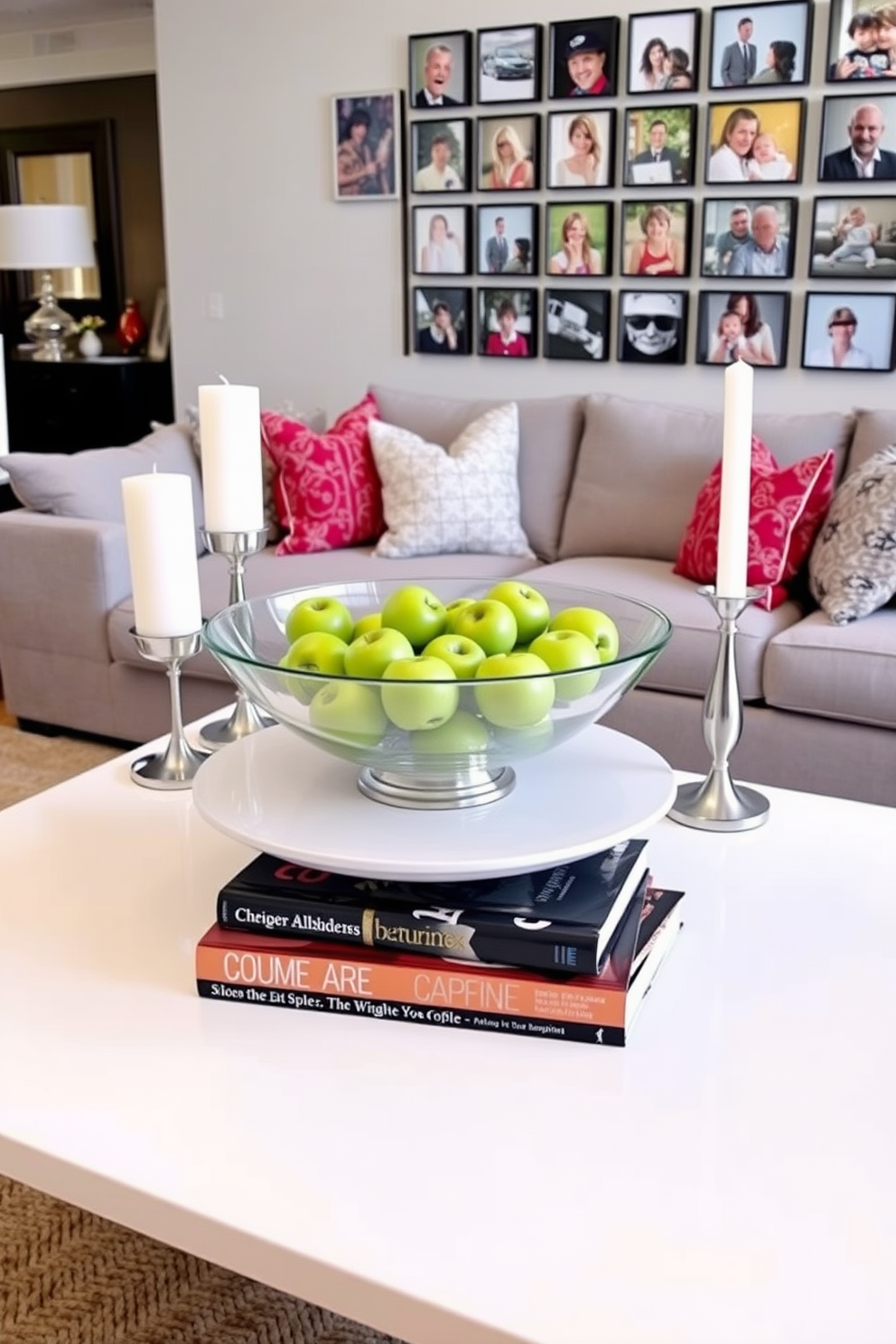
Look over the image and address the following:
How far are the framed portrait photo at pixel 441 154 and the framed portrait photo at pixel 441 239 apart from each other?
78mm

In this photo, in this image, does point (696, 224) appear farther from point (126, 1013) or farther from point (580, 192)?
point (126, 1013)

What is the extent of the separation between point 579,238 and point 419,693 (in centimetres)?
331

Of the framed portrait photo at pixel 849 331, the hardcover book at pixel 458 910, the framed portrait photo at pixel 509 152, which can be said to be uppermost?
the framed portrait photo at pixel 509 152

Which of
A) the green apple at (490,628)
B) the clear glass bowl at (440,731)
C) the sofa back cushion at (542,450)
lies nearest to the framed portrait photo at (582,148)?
the sofa back cushion at (542,450)

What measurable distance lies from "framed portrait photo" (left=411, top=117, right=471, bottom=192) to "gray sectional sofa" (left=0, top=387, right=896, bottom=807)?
3.48 feet

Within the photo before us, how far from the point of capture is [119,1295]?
1424 millimetres

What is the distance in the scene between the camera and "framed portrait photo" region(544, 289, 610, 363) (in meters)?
4.05

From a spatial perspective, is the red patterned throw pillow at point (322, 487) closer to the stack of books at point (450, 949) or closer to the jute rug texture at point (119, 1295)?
the jute rug texture at point (119, 1295)

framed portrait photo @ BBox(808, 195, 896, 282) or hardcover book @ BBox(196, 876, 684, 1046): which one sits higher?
framed portrait photo @ BBox(808, 195, 896, 282)

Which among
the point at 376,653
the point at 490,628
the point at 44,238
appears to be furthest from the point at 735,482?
the point at 44,238

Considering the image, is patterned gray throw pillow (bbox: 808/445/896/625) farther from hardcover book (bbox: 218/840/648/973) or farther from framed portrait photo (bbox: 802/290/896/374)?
hardcover book (bbox: 218/840/648/973)

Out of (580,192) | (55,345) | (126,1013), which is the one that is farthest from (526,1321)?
(55,345)

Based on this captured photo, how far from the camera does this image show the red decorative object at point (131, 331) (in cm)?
620

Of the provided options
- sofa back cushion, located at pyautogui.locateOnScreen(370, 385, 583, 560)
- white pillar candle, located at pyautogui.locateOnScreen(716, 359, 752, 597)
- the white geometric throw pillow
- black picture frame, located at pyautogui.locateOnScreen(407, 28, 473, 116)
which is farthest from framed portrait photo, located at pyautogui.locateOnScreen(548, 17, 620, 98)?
white pillar candle, located at pyautogui.locateOnScreen(716, 359, 752, 597)
